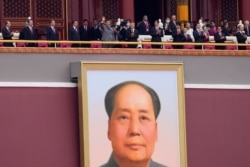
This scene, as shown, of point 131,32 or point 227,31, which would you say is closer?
point 131,32

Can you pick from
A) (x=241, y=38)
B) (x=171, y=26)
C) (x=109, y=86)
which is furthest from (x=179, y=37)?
(x=109, y=86)

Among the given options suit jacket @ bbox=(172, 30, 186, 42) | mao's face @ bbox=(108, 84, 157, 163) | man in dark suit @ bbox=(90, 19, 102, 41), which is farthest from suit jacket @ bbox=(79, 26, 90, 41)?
mao's face @ bbox=(108, 84, 157, 163)

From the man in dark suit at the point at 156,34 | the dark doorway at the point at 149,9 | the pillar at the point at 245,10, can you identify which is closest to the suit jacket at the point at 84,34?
the man in dark suit at the point at 156,34

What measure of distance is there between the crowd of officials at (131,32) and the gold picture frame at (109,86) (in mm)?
1192

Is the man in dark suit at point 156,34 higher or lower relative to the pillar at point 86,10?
lower

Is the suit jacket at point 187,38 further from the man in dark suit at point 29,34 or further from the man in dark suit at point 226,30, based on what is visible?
the man in dark suit at point 29,34

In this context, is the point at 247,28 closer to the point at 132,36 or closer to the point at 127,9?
the point at 127,9

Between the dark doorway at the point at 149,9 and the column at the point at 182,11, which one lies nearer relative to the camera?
the column at the point at 182,11

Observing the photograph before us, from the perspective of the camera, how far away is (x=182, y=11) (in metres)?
38.3

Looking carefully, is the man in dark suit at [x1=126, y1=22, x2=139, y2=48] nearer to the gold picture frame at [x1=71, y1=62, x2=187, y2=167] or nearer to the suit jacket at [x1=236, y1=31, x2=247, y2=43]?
the gold picture frame at [x1=71, y1=62, x2=187, y2=167]

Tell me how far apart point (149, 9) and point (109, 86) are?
30.4ft

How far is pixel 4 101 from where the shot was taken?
106 ft

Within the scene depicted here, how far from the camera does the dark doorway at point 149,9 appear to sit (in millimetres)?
41219

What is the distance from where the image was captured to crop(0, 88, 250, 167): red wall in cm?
3234
